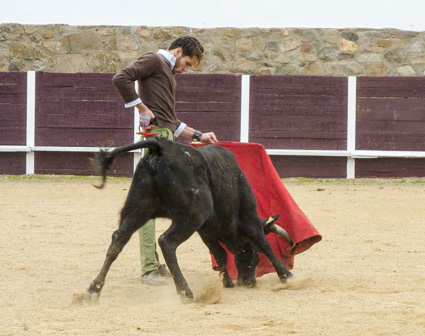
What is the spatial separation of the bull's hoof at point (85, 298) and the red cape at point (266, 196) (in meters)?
0.93

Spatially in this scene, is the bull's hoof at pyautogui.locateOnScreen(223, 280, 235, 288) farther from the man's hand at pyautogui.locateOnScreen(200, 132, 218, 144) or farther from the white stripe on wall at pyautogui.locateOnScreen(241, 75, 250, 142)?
the white stripe on wall at pyautogui.locateOnScreen(241, 75, 250, 142)

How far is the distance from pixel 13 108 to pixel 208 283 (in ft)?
21.6

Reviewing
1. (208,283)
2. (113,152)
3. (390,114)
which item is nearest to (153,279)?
(208,283)

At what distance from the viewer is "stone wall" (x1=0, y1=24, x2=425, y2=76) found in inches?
395

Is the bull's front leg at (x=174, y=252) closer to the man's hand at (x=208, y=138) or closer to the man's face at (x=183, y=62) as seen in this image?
the man's hand at (x=208, y=138)

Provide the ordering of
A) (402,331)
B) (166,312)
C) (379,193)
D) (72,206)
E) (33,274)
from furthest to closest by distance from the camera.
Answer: (379,193) < (72,206) < (33,274) < (166,312) < (402,331)

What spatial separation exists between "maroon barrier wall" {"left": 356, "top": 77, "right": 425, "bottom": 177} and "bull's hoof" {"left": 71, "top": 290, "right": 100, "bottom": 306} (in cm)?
700

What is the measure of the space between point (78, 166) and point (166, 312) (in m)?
7.01

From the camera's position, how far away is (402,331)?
2.57m

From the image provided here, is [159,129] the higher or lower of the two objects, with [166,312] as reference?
higher

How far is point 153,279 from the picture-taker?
3721 millimetres

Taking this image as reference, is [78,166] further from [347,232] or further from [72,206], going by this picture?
[347,232]

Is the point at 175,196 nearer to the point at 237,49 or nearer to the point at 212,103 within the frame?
the point at 212,103

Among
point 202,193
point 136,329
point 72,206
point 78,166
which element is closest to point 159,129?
point 202,193
